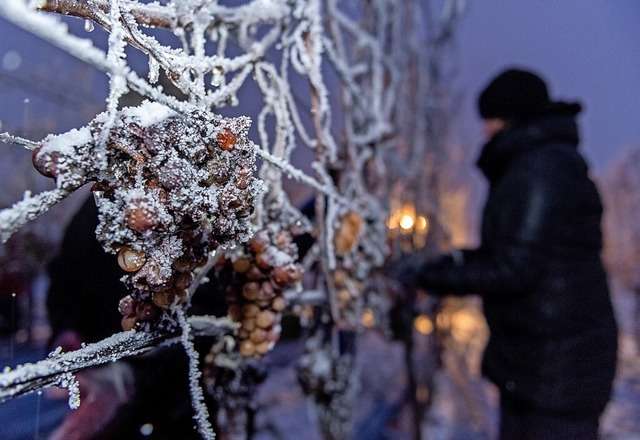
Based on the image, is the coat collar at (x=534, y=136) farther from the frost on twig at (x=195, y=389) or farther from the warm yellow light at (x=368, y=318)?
the frost on twig at (x=195, y=389)

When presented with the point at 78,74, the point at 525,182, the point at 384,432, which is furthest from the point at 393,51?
the point at 384,432

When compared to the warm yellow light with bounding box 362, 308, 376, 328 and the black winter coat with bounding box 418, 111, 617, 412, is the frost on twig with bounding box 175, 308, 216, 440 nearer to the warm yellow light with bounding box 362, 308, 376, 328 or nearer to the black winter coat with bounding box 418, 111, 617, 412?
the warm yellow light with bounding box 362, 308, 376, 328

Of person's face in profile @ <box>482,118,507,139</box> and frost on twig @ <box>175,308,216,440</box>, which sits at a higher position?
person's face in profile @ <box>482,118,507,139</box>

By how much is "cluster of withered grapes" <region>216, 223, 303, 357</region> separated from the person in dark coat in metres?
0.96

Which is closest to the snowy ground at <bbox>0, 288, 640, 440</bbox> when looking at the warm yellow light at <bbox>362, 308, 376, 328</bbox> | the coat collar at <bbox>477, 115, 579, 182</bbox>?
the warm yellow light at <bbox>362, 308, 376, 328</bbox>

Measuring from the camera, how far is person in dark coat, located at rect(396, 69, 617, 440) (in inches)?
53.9

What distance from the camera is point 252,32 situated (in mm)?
957

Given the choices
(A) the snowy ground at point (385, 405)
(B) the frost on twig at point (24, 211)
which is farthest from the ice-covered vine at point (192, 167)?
(A) the snowy ground at point (385, 405)

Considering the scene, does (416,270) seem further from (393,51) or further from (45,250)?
(45,250)

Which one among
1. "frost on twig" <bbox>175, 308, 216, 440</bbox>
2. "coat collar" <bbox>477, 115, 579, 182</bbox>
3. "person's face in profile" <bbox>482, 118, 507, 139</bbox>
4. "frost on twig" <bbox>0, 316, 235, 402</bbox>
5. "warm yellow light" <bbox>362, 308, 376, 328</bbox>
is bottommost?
"warm yellow light" <bbox>362, 308, 376, 328</bbox>

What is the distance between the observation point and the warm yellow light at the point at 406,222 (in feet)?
6.32

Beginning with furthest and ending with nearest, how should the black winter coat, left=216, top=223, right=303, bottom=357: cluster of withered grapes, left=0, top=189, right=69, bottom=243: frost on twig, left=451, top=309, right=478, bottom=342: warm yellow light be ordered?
1. left=451, top=309, right=478, bottom=342: warm yellow light
2. the black winter coat
3. left=216, top=223, right=303, bottom=357: cluster of withered grapes
4. left=0, top=189, right=69, bottom=243: frost on twig

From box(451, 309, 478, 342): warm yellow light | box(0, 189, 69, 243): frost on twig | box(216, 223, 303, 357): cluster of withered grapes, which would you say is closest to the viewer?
box(0, 189, 69, 243): frost on twig

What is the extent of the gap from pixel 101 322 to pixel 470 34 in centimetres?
6850
